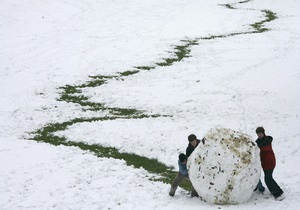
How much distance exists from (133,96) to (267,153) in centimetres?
1594

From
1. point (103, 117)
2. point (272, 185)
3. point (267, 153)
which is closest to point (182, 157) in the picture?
point (267, 153)

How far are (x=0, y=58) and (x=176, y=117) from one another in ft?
76.9

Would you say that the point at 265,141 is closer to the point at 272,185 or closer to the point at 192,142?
the point at 272,185

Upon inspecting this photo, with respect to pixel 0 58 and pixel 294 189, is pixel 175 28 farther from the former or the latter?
pixel 294 189

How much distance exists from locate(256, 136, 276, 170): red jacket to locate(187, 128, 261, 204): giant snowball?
0.40m

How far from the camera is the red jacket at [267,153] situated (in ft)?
41.7

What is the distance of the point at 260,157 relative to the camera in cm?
1289

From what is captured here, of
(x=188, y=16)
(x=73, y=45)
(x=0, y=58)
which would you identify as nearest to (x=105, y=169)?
(x=0, y=58)

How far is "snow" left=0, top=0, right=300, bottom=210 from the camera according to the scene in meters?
15.3

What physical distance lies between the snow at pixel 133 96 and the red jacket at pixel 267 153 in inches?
48.1

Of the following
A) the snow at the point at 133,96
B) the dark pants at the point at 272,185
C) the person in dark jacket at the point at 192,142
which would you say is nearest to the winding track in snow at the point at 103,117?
the snow at the point at 133,96

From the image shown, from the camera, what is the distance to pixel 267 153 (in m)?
12.8

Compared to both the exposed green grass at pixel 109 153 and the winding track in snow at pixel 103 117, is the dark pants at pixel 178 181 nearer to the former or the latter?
the exposed green grass at pixel 109 153

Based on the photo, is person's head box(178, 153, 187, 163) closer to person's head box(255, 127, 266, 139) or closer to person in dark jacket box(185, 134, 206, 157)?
person in dark jacket box(185, 134, 206, 157)
